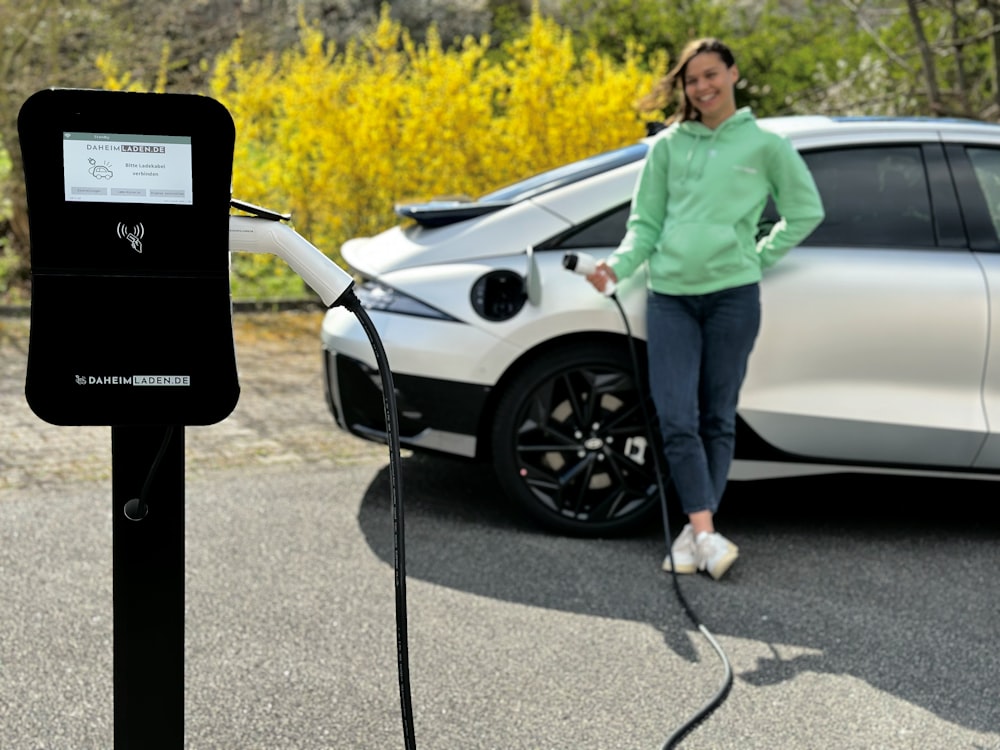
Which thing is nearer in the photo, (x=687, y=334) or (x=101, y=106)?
(x=101, y=106)

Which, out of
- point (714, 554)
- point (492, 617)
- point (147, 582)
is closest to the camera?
point (147, 582)

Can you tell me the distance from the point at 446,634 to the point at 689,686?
79 centimetres

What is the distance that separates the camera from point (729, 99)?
4.80 metres

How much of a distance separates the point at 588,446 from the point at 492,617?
959 millimetres

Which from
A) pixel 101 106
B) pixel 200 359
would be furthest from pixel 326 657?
pixel 101 106

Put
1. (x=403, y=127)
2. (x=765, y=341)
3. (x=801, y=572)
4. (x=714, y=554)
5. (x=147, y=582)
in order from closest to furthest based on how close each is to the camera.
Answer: (x=147, y=582), (x=714, y=554), (x=801, y=572), (x=765, y=341), (x=403, y=127)

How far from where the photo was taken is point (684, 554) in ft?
15.9

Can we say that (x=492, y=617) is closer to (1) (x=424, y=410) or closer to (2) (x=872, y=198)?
(1) (x=424, y=410)

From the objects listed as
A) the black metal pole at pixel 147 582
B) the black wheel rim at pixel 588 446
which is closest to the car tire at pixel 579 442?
the black wheel rim at pixel 588 446

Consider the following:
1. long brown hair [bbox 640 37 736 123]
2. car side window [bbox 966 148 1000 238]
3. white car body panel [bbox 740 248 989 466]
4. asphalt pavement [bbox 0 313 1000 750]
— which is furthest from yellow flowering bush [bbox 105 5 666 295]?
white car body panel [bbox 740 248 989 466]

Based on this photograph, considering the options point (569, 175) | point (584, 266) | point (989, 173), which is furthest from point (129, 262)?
point (989, 173)

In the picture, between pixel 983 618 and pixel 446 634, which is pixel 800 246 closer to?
pixel 983 618

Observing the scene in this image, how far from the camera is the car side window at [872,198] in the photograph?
17.0ft

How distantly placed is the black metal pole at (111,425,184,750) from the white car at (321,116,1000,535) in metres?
2.87
